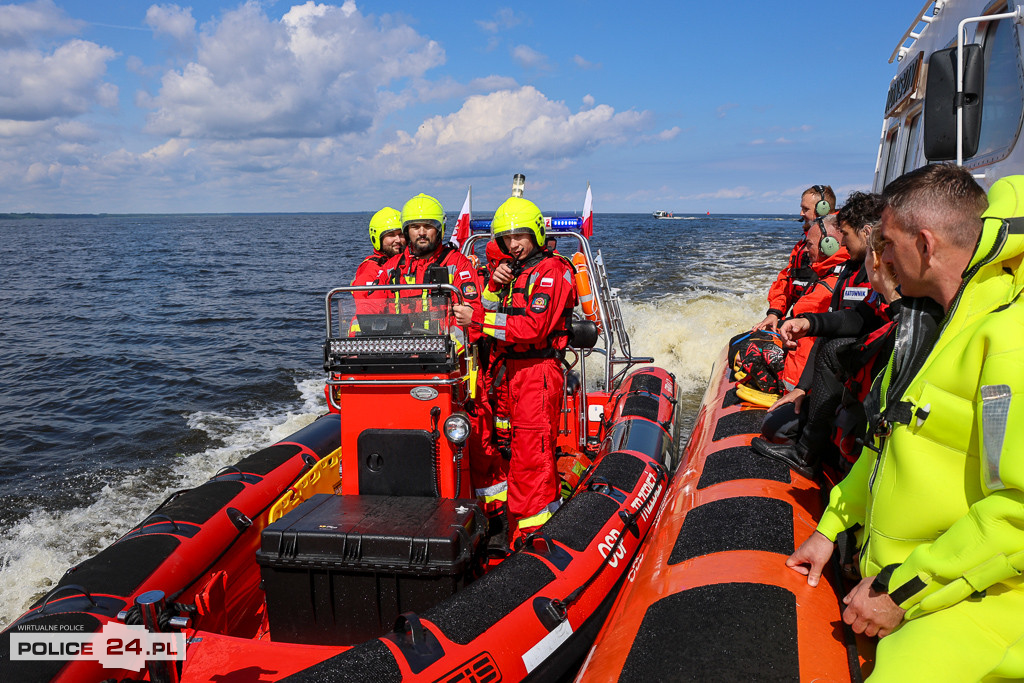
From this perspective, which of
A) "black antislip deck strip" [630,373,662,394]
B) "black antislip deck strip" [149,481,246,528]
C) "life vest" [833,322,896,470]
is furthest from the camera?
"black antislip deck strip" [630,373,662,394]

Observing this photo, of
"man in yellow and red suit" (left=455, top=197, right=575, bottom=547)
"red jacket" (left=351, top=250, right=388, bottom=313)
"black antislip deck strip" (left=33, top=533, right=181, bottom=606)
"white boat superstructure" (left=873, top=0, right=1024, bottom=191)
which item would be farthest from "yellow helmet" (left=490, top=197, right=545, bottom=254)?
"black antislip deck strip" (left=33, top=533, right=181, bottom=606)

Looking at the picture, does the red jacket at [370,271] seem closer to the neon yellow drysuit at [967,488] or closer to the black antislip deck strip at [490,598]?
the black antislip deck strip at [490,598]

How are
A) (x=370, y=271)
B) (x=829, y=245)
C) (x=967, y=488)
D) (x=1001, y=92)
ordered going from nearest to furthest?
(x=967, y=488) < (x=1001, y=92) < (x=829, y=245) < (x=370, y=271)

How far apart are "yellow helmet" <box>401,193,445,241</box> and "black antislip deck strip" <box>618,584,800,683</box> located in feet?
9.74

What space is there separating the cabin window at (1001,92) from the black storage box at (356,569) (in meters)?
3.00

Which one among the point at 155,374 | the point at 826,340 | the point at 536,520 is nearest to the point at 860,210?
the point at 826,340

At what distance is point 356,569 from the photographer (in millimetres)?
2643

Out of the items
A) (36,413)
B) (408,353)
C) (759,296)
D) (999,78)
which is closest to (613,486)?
(408,353)

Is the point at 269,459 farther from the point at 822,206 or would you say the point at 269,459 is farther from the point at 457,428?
the point at 822,206

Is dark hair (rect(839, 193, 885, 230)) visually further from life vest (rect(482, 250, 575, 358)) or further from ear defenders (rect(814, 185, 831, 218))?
ear defenders (rect(814, 185, 831, 218))

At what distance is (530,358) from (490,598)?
5.03 feet

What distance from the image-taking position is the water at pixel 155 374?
5.96m

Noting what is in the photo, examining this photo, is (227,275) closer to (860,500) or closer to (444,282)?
(444,282)

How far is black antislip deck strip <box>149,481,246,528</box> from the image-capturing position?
3312 millimetres
